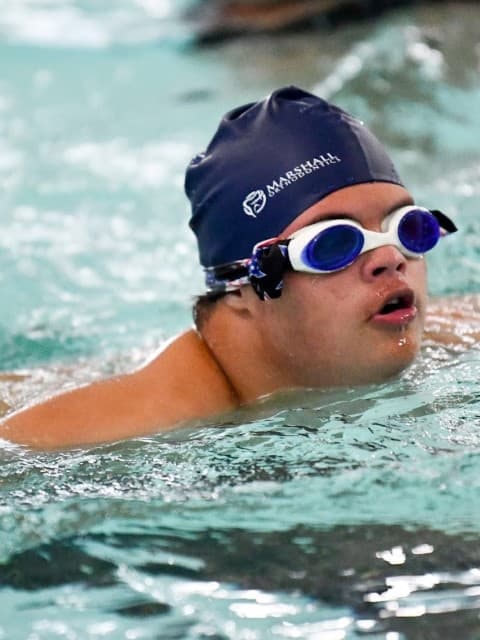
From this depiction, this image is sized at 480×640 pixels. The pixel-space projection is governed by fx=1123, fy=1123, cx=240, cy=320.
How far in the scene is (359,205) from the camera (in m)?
3.15

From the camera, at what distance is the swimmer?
3.08 metres

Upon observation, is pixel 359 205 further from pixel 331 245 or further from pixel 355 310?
pixel 355 310

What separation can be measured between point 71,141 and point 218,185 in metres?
4.40

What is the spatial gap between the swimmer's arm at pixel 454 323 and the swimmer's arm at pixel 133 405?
2.71 ft

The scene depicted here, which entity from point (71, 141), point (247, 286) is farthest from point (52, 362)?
point (71, 141)

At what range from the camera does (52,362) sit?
14.5 ft

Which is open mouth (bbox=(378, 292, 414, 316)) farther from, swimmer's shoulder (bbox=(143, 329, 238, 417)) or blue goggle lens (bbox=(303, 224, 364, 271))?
swimmer's shoulder (bbox=(143, 329, 238, 417))

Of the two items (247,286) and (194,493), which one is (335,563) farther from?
(247,286)

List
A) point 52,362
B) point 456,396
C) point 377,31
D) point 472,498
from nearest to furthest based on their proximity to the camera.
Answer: point 472,498, point 456,396, point 52,362, point 377,31

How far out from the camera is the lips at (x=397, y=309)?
120 inches

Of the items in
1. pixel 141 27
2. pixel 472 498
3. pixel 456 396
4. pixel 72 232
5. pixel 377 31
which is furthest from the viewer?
pixel 141 27

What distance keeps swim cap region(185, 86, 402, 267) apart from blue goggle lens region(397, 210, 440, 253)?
0.16 metres

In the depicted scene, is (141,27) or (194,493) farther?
(141,27)

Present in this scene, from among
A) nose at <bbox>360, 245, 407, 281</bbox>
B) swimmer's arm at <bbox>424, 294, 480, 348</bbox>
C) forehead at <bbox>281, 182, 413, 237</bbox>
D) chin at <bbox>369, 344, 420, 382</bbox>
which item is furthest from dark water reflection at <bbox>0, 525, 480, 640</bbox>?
swimmer's arm at <bbox>424, 294, 480, 348</bbox>
